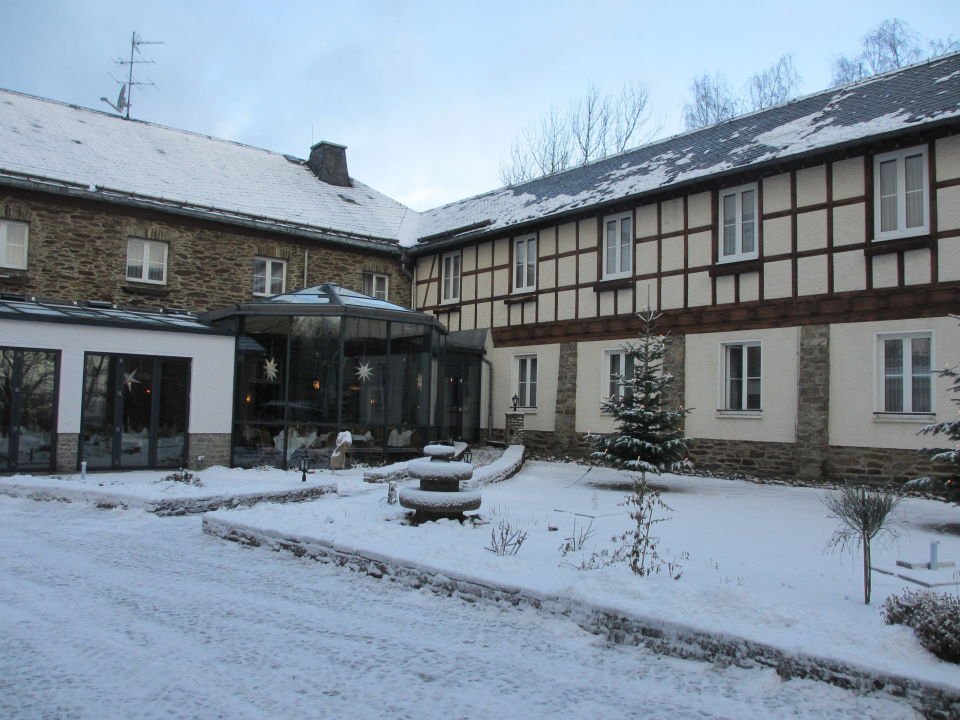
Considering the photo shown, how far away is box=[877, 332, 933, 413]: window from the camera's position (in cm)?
1199

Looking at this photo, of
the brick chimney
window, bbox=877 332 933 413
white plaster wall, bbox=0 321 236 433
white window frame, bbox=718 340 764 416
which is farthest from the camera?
the brick chimney

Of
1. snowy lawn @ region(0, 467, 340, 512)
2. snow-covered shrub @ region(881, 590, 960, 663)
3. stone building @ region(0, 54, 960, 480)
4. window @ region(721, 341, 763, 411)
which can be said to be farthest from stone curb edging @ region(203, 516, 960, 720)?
window @ region(721, 341, 763, 411)

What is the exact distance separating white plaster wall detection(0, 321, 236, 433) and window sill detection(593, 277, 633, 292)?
7838 mm

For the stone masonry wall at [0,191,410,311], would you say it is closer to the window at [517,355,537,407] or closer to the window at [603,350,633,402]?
the window at [517,355,537,407]

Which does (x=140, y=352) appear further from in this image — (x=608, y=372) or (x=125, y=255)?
(x=608, y=372)

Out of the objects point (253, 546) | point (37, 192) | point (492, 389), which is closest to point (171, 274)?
point (37, 192)

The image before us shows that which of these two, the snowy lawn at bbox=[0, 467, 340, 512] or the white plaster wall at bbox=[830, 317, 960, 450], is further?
the white plaster wall at bbox=[830, 317, 960, 450]

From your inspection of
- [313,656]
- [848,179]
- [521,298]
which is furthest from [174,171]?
[313,656]

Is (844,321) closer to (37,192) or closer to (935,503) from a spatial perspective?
(935,503)

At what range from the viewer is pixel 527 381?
18578 millimetres

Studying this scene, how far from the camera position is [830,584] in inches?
234

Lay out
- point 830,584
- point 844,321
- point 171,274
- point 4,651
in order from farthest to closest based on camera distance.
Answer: point 171,274 < point 844,321 < point 830,584 < point 4,651

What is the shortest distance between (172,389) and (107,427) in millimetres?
1273

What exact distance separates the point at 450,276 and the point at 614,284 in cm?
576
